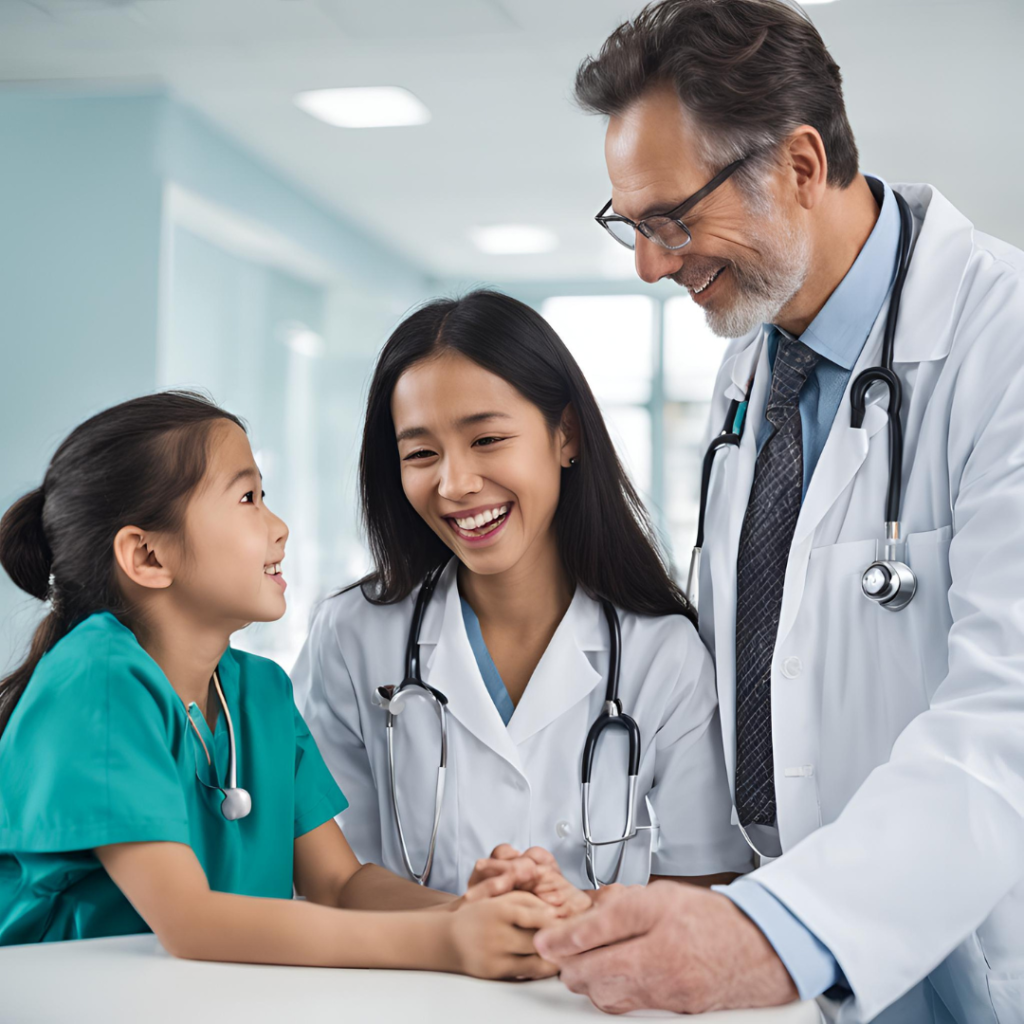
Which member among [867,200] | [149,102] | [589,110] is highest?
[149,102]

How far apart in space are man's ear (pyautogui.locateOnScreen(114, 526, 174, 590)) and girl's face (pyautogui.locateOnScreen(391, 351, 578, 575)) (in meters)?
0.36

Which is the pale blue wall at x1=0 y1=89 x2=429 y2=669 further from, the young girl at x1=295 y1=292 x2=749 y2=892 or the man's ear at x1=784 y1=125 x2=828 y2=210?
the man's ear at x1=784 y1=125 x2=828 y2=210

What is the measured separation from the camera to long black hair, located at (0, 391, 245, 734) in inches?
49.9

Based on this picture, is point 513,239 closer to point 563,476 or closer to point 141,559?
Result: point 563,476

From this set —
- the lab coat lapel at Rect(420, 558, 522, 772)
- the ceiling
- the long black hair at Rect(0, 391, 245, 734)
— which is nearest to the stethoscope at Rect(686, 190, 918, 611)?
the lab coat lapel at Rect(420, 558, 522, 772)

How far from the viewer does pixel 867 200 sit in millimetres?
1503

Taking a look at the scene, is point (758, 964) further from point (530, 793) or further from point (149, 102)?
point (149, 102)

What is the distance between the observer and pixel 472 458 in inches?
57.0

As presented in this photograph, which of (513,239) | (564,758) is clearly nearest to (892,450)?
(564,758)

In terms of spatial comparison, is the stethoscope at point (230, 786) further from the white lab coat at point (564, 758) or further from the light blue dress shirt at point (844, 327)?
the light blue dress shirt at point (844, 327)

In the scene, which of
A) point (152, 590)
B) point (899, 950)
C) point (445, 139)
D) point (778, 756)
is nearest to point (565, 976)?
point (899, 950)

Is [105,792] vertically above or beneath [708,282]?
beneath

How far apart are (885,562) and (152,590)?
88 centimetres

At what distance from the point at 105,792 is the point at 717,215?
1.03 meters
